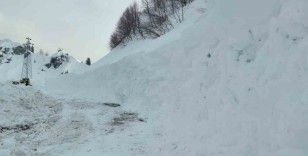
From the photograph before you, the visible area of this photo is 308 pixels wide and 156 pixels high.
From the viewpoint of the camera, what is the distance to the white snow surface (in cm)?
941

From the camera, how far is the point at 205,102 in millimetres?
13023

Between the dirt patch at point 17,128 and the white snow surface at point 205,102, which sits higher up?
the white snow surface at point 205,102

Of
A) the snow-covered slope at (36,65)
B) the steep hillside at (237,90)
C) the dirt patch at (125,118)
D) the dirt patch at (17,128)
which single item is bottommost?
the dirt patch at (17,128)

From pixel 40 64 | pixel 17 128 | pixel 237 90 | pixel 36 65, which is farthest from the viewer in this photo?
pixel 40 64

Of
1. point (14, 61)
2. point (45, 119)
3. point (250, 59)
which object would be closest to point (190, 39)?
point (45, 119)

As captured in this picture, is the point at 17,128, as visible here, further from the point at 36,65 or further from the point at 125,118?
the point at 36,65

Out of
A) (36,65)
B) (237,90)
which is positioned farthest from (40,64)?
(237,90)

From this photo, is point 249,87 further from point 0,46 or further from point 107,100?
point 0,46

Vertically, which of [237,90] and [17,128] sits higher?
[237,90]

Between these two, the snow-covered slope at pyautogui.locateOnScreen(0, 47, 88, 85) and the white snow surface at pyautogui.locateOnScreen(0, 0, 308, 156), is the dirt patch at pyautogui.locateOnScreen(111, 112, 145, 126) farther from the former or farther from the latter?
the snow-covered slope at pyautogui.locateOnScreen(0, 47, 88, 85)

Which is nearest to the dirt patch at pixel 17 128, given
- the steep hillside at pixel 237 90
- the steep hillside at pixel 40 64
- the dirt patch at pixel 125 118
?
the dirt patch at pixel 125 118

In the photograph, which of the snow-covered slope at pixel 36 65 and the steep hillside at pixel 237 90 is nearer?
the steep hillside at pixel 237 90

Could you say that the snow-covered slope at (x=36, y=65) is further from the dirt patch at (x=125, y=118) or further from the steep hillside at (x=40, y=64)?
the dirt patch at (x=125, y=118)

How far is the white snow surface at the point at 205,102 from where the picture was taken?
941cm
